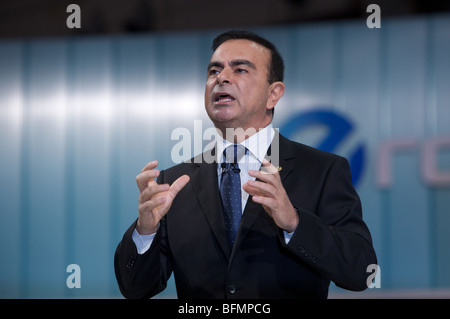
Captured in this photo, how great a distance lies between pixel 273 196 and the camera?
3.48ft

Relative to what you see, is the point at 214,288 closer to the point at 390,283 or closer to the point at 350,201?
the point at 350,201

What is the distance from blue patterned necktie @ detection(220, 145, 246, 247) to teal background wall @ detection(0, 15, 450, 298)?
146cm

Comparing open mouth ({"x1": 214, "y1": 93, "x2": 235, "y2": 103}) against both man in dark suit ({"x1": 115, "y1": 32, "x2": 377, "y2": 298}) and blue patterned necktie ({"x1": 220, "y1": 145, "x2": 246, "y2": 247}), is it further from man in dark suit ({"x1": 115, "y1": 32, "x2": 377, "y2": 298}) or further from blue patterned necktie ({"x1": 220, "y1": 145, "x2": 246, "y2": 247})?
blue patterned necktie ({"x1": 220, "y1": 145, "x2": 246, "y2": 247})

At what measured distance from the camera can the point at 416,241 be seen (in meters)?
2.73

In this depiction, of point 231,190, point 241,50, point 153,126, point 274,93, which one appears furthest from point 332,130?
point 231,190

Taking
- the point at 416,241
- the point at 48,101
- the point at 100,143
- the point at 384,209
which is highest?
the point at 48,101

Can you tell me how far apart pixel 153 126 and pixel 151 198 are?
187 centimetres

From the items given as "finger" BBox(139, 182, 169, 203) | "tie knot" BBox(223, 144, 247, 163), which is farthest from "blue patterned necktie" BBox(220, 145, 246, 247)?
"finger" BBox(139, 182, 169, 203)

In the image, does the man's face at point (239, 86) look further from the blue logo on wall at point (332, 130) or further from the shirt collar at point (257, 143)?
the blue logo on wall at point (332, 130)

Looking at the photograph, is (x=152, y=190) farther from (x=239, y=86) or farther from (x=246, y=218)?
(x=239, y=86)

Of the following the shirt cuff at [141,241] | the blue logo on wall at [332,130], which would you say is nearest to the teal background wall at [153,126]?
the blue logo on wall at [332,130]

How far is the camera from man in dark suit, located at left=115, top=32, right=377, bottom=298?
1.15 metres
